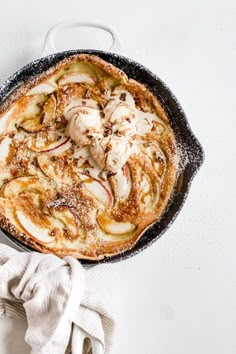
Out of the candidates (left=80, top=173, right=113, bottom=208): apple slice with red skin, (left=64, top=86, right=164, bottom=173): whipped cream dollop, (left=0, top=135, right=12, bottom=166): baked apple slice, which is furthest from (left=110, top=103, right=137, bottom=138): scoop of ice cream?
(left=0, top=135, right=12, bottom=166): baked apple slice

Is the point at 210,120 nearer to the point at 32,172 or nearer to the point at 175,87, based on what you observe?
the point at 175,87

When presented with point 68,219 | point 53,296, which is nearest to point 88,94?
point 68,219

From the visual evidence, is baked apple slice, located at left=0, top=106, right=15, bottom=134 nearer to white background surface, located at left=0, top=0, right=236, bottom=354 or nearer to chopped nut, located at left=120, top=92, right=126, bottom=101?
white background surface, located at left=0, top=0, right=236, bottom=354

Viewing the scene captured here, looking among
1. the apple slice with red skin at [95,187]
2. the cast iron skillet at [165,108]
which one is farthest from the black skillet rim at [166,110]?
the apple slice with red skin at [95,187]

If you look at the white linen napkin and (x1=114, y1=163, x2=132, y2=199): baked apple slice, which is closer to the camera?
the white linen napkin

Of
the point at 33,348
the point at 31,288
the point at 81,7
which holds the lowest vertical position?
the point at 33,348

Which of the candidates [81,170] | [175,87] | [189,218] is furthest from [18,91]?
[189,218]
